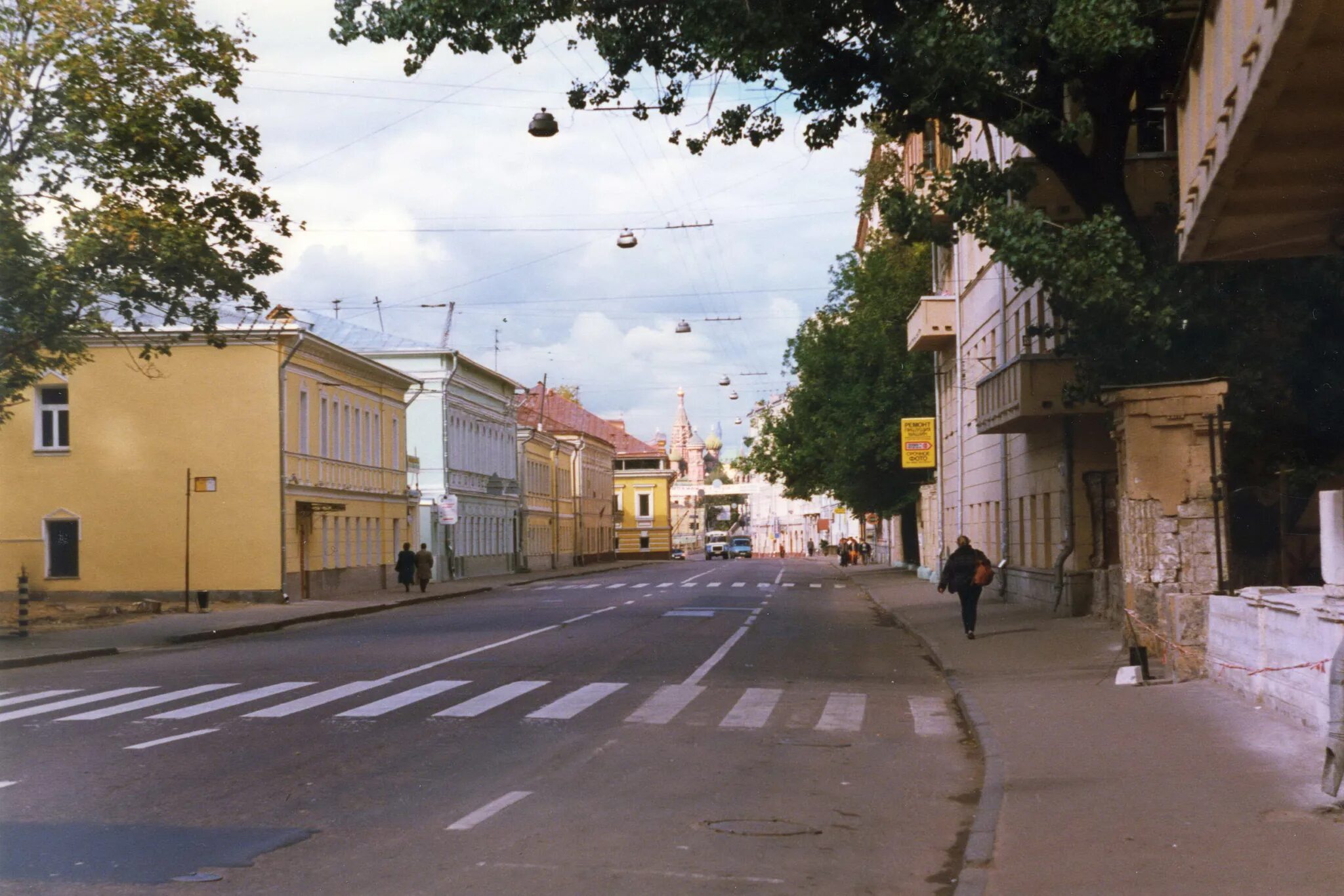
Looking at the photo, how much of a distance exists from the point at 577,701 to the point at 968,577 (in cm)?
1061

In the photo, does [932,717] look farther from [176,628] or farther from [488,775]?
[176,628]

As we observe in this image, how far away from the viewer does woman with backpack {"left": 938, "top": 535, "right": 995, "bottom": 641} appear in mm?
24766

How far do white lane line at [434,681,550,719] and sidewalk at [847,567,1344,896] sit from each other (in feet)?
15.0

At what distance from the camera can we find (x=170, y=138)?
86.9 ft

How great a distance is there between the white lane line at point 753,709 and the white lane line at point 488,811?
13.5 ft

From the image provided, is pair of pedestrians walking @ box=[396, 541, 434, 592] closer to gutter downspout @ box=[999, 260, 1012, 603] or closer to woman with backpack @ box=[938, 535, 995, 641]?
gutter downspout @ box=[999, 260, 1012, 603]

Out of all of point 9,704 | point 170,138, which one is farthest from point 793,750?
point 170,138

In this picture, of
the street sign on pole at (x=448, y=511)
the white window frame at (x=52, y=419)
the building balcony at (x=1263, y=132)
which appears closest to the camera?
the building balcony at (x=1263, y=132)

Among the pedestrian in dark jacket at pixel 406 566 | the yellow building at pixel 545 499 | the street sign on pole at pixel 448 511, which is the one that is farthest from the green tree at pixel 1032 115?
the yellow building at pixel 545 499

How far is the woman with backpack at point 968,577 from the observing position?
81.3 ft

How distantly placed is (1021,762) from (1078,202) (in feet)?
33.7

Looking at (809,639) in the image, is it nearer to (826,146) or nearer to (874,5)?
(826,146)

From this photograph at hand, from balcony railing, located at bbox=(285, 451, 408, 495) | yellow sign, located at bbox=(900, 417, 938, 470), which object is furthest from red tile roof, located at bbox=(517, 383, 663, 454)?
yellow sign, located at bbox=(900, 417, 938, 470)

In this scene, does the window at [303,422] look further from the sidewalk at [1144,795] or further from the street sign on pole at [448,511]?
the sidewalk at [1144,795]
